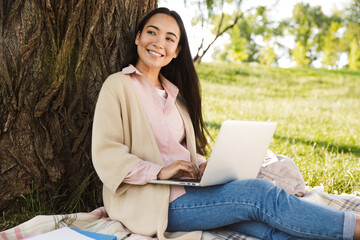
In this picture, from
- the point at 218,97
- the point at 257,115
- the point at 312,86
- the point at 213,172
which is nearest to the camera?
the point at 213,172

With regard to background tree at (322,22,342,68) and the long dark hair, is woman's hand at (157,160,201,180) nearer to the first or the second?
the long dark hair

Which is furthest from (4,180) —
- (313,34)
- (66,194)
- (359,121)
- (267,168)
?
(313,34)

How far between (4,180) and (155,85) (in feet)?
3.61

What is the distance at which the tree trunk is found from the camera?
8.07ft

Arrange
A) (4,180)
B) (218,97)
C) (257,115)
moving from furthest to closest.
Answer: (218,97) < (257,115) < (4,180)

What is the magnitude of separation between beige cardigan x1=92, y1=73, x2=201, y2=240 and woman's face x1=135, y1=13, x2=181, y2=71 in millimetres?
253

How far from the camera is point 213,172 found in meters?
2.01

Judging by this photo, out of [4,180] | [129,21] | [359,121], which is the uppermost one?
[129,21]

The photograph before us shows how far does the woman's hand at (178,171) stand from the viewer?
207 centimetres

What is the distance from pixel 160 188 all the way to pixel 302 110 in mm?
6425

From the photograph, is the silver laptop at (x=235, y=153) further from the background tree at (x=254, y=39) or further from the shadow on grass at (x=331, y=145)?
the background tree at (x=254, y=39)

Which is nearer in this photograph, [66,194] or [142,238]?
[142,238]

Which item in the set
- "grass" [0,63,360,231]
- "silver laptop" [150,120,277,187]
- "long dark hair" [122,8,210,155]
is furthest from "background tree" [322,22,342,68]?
"silver laptop" [150,120,277,187]

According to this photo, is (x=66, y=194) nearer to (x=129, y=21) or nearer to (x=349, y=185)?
(x=129, y=21)
